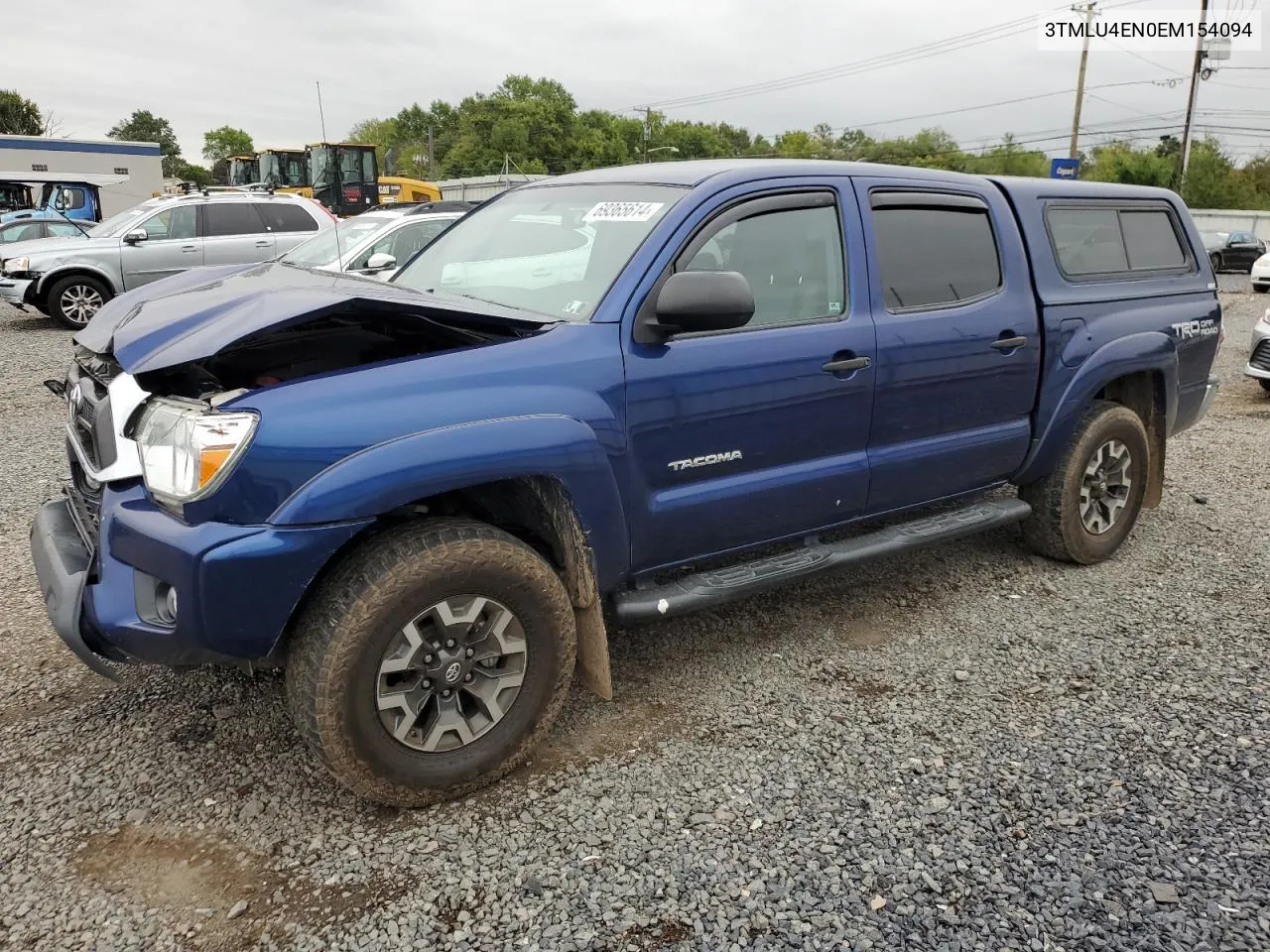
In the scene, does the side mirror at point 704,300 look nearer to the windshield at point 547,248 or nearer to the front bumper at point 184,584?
the windshield at point 547,248

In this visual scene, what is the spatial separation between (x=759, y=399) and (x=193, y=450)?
5.84ft

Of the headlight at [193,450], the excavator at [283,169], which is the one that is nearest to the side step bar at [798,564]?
the headlight at [193,450]

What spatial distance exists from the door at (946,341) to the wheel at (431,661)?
1.58m

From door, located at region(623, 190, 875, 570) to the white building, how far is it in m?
45.5

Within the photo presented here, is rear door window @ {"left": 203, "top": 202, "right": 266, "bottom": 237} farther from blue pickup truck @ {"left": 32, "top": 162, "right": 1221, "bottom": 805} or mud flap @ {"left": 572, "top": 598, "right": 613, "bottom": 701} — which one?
mud flap @ {"left": 572, "top": 598, "right": 613, "bottom": 701}

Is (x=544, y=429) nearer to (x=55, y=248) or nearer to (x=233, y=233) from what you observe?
(x=233, y=233)

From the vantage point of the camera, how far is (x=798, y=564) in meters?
3.42

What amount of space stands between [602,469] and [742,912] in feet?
4.21

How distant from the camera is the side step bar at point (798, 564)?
3.11 meters

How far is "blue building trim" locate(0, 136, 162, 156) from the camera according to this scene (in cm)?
4268

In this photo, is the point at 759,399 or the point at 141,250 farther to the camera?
the point at 141,250

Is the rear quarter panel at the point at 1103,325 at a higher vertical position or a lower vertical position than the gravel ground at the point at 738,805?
higher

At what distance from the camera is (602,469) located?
281 centimetres

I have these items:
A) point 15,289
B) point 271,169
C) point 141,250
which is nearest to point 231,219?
point 141,250
